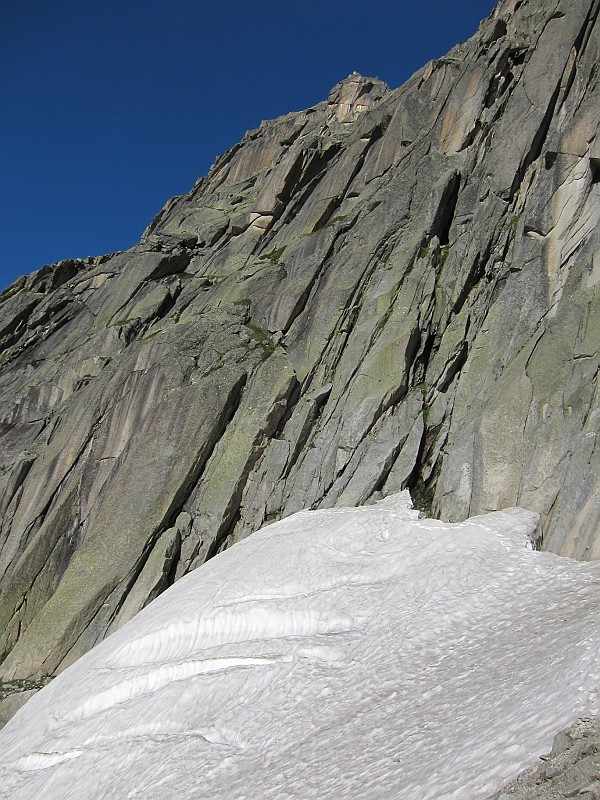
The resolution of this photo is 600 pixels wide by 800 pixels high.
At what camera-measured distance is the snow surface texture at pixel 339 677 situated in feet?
37.1

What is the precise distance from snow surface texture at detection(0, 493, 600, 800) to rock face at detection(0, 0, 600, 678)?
3.39m

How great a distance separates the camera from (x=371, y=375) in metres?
32.4

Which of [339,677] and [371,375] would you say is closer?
[339,677]

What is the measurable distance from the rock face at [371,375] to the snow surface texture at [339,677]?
3.39 m

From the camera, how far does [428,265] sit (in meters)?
35.5

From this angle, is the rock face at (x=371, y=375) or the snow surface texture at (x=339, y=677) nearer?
the snow surface texture at (x=339, y=677)

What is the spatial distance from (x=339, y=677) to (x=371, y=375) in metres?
18.6

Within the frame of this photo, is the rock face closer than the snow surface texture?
No

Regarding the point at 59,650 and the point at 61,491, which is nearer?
the point at 59,650

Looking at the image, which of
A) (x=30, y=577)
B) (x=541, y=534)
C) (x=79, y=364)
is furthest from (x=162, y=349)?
(x=541, y=534)

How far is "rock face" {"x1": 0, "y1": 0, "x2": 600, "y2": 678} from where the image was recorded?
24.7 meters

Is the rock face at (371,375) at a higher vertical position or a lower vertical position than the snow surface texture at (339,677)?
higher

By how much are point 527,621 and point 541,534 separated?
5.96m

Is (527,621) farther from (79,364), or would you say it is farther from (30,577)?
(79,364)
